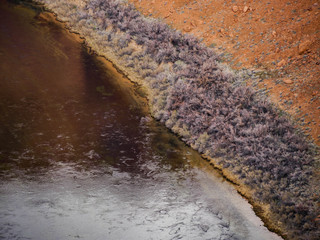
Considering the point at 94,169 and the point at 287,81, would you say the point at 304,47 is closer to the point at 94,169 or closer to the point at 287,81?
the point at 287,81

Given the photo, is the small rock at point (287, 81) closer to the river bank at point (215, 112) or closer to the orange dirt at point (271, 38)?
the orange dirt at point (271, 38)

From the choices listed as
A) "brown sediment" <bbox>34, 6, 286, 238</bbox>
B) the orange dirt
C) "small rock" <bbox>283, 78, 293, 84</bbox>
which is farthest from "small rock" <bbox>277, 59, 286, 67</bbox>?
"brown sediment" <bbox>34, 6, 286, 238</bbox>

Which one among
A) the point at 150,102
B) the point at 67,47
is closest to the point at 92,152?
the point at 150,102

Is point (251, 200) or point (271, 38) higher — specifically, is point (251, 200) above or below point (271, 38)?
below

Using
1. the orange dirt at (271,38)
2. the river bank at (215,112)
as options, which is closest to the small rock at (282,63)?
the orange dirt at (271,38)

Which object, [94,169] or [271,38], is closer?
[94,169]

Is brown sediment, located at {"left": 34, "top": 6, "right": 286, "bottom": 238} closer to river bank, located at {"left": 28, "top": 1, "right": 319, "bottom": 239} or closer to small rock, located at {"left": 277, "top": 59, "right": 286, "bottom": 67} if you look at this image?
river bank, located at {"left": 28, "top": 1, "right": 319, "bottom": 239}

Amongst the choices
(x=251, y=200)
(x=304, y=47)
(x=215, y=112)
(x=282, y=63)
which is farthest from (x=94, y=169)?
(x=304, y=47)
